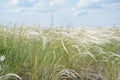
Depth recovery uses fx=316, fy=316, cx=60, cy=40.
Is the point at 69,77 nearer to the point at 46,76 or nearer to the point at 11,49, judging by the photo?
the point at 46,76

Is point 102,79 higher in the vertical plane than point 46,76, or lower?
lower

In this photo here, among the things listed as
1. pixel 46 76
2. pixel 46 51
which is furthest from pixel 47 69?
pixel 46 51

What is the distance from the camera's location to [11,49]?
260 centimetres

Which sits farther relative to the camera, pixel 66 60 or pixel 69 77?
pixel 66 60

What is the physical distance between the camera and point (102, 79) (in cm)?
244

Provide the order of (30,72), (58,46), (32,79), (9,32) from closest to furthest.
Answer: (32,79), (30,72), (58,46), (9,32)

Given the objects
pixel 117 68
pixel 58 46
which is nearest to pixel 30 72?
pixel 58 46

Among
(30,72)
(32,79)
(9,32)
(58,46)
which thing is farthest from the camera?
(9,32)

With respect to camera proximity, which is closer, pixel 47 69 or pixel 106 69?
pixel 47 69

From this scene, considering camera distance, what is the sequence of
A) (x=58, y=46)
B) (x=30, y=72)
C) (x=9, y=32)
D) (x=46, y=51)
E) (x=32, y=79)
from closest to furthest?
(x=32, y=79) < (x=30, y=72) < (x=46, y=51) < (x=58, y=46) < (x=9, y=32)

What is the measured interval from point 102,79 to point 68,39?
74cm

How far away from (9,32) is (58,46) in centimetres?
57

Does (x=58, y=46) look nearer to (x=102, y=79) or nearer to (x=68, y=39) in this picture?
(x=68, y=39)

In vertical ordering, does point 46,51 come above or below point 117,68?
above
